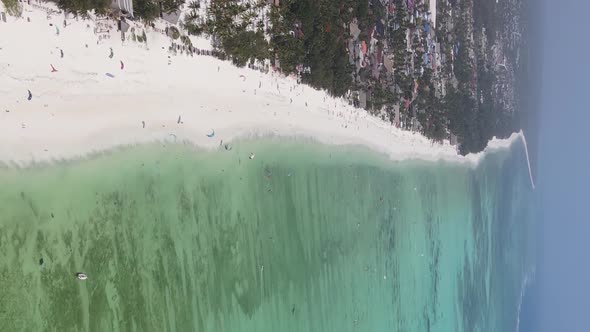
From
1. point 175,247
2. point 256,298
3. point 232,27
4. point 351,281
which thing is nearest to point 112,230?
point 175,247

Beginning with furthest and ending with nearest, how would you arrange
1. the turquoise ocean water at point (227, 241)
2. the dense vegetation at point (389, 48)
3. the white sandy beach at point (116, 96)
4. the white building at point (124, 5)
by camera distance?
the dense vegetation at point (389, 48) < the white building at point (124, 5) < the turquoise ocean water at point (227, 241) < the white sandy beach at point (116, 96)

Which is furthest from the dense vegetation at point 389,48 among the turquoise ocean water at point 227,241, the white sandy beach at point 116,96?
the turquoise ocean water at point 227,241

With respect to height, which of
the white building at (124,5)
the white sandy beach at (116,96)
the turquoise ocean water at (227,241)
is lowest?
the turquoise ocean water at (227,241)

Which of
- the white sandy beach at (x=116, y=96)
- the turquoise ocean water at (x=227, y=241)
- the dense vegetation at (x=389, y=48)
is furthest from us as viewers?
the dense vegetation at (x=389, y=48)

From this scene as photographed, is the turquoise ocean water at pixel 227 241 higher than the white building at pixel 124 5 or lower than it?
lower

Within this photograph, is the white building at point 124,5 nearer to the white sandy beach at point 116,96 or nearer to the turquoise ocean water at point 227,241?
the white sandy beach at point 116,96

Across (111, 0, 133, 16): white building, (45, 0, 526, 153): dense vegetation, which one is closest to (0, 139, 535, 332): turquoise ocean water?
(45, 0, 526, 153): dense vegetation

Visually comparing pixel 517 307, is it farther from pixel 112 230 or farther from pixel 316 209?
pixel 112 230

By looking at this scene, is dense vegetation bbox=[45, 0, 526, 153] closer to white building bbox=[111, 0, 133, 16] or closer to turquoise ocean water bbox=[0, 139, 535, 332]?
white building bbox=[111, 0, 133, 16]
